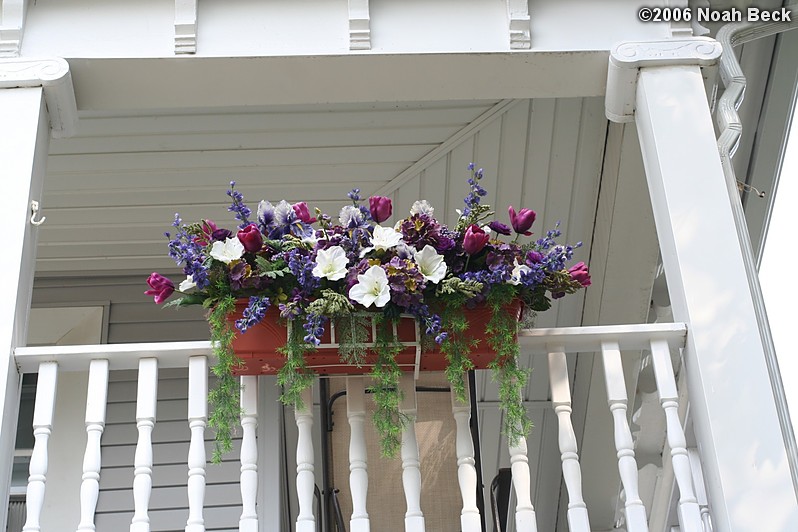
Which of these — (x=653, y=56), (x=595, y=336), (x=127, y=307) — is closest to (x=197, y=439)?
(x=595, y=336)

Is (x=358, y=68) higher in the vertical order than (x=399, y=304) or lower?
higher

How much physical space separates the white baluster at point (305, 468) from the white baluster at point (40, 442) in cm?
68

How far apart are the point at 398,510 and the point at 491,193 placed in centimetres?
178

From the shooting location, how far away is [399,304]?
262 cm

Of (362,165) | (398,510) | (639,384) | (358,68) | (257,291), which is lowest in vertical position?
(398,510)

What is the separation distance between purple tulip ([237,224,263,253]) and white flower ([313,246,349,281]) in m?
0.17

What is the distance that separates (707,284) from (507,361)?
627 mm

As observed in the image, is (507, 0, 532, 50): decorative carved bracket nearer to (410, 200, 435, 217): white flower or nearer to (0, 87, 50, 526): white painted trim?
(410, 200, 435, 217): white flower

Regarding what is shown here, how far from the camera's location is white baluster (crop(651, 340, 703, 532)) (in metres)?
2.58

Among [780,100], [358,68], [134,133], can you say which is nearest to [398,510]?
[358,68]

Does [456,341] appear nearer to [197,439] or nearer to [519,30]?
[197,439]

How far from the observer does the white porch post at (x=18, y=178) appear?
273cm

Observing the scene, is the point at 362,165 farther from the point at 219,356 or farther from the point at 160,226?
the point at 219,356

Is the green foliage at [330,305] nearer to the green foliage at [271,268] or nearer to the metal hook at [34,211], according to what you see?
the green foliage at [271,268]
